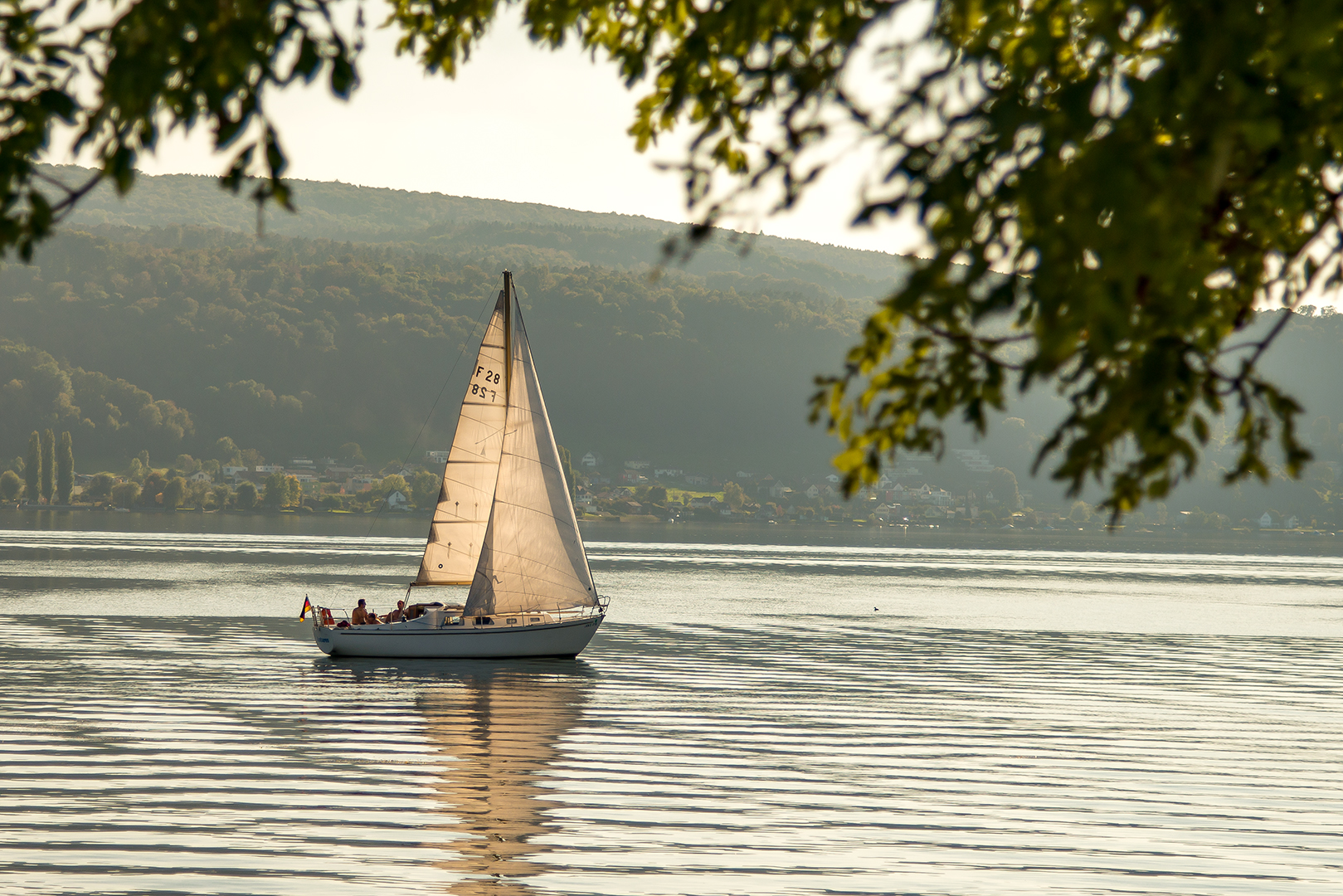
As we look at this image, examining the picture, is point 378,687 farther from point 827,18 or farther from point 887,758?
point 827,18

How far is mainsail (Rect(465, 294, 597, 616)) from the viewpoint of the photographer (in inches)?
1858

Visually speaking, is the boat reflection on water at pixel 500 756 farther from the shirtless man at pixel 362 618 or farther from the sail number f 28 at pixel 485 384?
the sail number f 28 at pixel 485 384

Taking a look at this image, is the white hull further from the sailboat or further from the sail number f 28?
the sail number f 28

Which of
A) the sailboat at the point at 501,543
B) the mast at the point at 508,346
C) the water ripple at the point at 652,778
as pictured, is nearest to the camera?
the water ripple at the point at 652,778

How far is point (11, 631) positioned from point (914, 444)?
190ft

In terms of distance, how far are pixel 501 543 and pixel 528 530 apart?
113 cm

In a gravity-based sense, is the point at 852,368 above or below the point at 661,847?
above

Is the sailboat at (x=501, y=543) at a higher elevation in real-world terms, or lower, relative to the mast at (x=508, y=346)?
lower

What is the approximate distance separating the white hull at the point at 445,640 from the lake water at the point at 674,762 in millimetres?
799

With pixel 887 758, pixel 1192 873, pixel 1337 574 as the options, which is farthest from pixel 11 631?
pixel 1337 574

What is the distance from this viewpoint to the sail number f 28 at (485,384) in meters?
48.5

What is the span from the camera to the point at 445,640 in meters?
47.8

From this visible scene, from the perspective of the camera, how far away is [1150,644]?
64.6 meters

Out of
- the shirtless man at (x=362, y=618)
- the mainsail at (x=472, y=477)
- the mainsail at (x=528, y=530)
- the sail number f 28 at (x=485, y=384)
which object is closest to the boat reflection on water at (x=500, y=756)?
the mainsail at (x=528, y=530)
